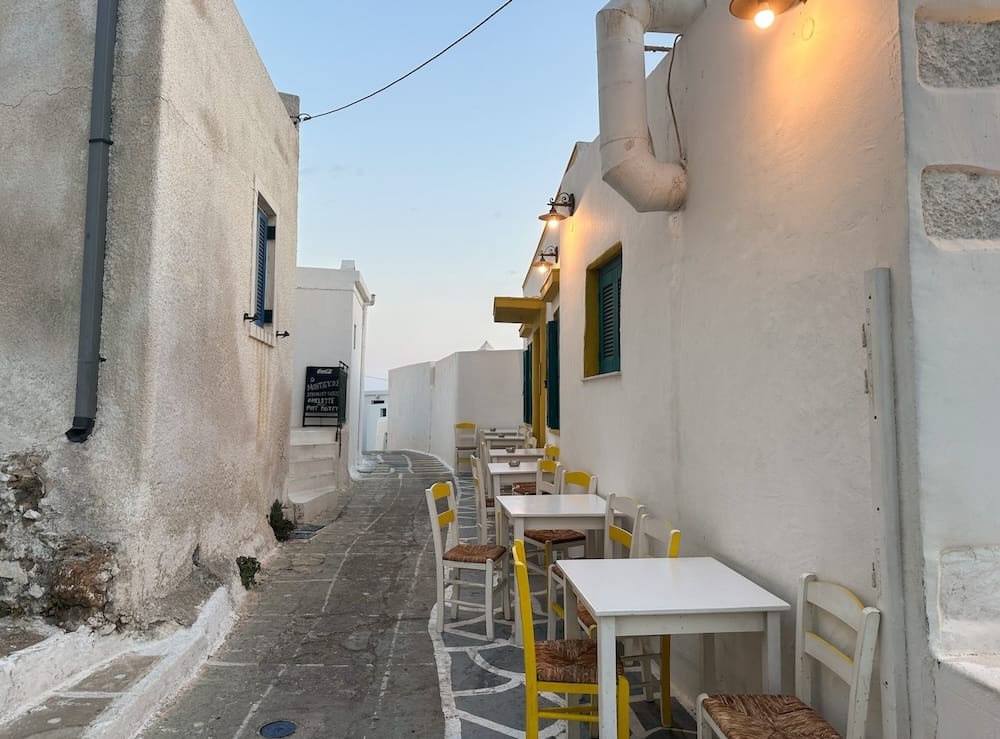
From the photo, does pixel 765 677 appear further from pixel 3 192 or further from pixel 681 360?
pixel 3 192

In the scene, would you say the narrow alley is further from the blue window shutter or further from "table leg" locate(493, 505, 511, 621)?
the blue window shutter

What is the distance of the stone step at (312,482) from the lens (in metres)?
7.60

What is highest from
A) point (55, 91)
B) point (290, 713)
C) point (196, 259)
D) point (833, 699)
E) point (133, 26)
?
point (133, 26)

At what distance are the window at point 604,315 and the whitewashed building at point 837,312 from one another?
4.16 ft

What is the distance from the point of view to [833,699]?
82.8 inches

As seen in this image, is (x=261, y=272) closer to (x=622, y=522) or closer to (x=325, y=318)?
(x=622, y=522)

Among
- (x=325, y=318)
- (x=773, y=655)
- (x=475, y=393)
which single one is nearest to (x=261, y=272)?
(x=773, y=655)

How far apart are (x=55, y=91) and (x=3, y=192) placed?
1.96 feet

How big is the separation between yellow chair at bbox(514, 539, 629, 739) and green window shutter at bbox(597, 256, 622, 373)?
2646 millimetres

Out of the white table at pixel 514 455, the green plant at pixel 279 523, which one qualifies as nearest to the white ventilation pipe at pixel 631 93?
the green plant at pixel 279 523

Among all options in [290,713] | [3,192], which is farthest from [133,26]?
[290,713]

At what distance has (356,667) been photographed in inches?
136

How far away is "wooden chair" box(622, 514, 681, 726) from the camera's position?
2857mm

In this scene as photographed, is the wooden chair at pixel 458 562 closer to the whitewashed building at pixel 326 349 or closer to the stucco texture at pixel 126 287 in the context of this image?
the stucco texture at pixel 126 287
